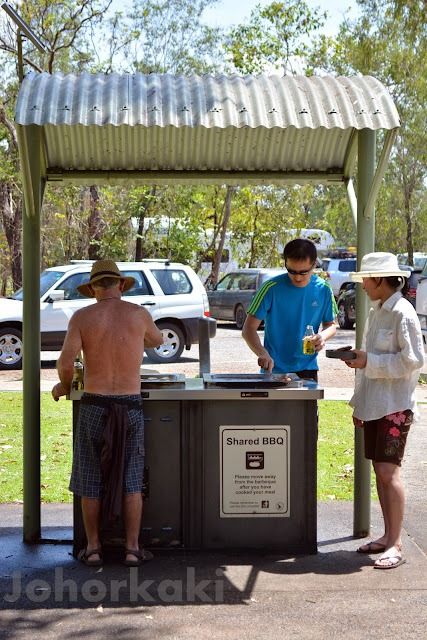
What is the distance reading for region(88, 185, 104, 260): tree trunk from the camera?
99.1 feet

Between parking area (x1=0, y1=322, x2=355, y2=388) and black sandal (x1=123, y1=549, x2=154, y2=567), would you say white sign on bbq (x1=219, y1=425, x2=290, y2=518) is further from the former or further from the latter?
parking area (x1=0, y1=322, x2=355, y2=388)

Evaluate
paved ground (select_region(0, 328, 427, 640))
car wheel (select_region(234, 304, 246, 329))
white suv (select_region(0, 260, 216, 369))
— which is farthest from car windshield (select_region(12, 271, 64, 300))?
paved ground (select_region(0, 328, 427, 640))

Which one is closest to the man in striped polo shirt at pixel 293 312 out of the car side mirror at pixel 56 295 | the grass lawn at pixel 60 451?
the grass lawn at pixel 60 451

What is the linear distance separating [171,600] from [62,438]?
5.06 metres

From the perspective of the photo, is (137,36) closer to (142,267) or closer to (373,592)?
(142,267)

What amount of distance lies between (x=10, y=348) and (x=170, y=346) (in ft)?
9.52

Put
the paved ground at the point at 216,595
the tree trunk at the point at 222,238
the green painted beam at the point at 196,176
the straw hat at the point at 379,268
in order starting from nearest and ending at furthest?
the paved ground at the point at 216,595
the straw hat at the point at 379,268
the green painted beam at the point at 196,176
the tree trunk at the point at 222,238

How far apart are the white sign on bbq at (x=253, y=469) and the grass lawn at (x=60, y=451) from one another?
1791 millimetres

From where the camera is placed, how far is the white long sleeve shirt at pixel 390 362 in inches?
224

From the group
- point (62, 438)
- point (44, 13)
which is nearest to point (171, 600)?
point (62, 438)

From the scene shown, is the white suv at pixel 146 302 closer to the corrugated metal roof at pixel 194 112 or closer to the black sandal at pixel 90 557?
the corrugated metal roof at pixel 194 112

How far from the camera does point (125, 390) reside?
5.73 m

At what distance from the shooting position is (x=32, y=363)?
6258 mm

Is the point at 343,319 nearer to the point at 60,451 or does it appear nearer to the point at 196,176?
the point at 60,451
